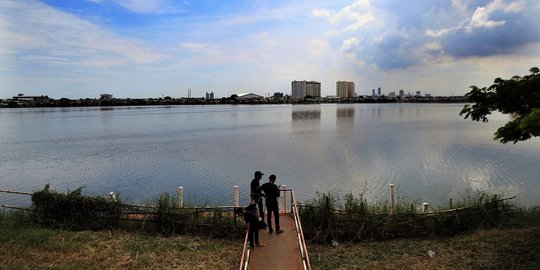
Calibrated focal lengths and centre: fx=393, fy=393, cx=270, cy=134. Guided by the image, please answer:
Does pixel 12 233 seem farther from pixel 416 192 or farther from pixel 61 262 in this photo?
pixel 416 192

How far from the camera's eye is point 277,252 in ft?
37.4

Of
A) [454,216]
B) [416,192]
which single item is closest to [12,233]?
[454,216]

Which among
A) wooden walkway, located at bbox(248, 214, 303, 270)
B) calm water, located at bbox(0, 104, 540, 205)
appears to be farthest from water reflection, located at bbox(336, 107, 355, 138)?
wooden walkway, located at bbox(248, 214, 303, 270)

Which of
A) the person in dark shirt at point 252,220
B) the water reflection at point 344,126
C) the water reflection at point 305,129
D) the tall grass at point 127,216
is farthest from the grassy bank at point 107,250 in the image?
the water reflection at point 344,126

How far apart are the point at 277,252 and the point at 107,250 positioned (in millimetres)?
5537

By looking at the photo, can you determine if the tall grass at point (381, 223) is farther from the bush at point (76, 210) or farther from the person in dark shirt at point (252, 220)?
the bush at point (76, 210)

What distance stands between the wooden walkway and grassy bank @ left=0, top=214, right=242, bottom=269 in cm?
117

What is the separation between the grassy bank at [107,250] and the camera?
11.5m

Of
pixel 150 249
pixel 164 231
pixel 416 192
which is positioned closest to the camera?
pixel 150 249

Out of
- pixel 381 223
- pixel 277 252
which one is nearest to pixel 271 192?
pixel 277 252

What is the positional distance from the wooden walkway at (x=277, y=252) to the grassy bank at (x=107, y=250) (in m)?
1.17

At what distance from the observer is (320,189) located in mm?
25547

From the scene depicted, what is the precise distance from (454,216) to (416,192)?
10923 millimetres

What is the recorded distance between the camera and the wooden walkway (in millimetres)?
10523
